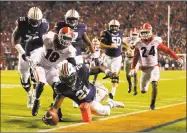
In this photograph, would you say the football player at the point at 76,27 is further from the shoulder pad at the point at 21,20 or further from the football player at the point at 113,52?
the football player at the point at 113,52

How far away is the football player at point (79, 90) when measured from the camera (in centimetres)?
335

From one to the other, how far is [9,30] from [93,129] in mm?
33411

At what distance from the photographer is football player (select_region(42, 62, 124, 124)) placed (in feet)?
11.0

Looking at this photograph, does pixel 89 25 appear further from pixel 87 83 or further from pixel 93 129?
pixel 87 83

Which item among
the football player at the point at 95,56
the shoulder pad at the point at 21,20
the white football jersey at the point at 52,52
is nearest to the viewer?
the white football jersey at the point at 52,52

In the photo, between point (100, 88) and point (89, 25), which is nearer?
point (100, 88)

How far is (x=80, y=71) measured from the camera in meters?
3.69

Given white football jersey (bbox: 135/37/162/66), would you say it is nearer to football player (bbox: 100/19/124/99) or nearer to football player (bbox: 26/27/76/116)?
football player (bbox: 100/19/124/99)

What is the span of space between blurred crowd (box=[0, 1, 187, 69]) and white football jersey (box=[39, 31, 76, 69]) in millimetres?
26871

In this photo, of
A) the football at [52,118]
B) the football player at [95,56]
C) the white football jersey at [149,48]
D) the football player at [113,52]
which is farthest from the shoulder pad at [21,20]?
the football at [52,118]

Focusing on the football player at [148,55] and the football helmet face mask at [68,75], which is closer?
the football helmet face mask at [68,75]

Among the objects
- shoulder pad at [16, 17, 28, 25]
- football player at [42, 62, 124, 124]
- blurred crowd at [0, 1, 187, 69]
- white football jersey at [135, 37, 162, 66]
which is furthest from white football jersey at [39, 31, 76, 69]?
blurred crowd at [0, 1, 187, 69]

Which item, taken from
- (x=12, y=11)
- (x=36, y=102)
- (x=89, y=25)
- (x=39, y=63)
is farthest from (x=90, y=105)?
(x=12, y=11)

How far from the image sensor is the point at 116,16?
1528 inches
